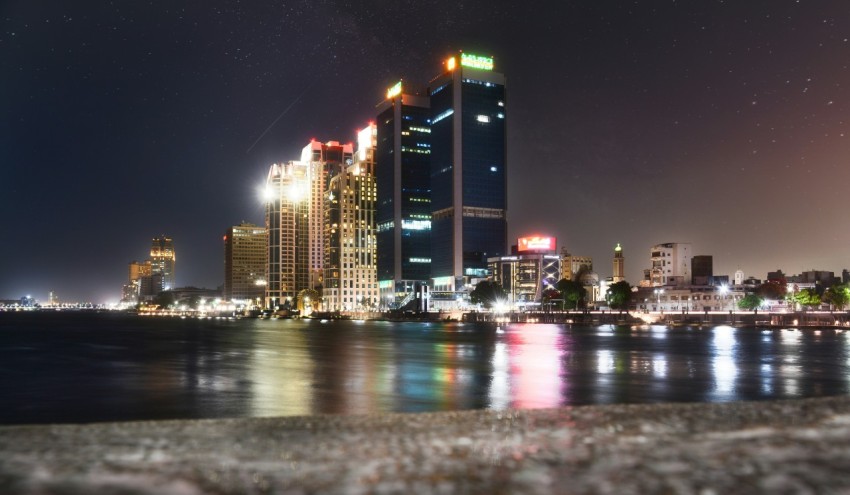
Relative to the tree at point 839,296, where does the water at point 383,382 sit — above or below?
below

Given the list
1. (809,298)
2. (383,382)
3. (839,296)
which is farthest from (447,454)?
(809,298)

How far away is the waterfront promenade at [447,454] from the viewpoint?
946 centimetres

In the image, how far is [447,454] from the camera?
36.1ft

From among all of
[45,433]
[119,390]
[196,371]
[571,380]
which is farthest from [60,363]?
[45,433]

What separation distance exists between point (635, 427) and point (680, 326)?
514ft

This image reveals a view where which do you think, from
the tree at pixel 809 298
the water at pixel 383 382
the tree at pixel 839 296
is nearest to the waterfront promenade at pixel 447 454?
the water at pixel 383 382

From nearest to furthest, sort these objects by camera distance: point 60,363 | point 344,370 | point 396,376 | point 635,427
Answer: point 635,427, point 396,376, point 344,370, point 60,363

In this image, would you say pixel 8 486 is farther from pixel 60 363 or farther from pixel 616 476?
pixel 60 363

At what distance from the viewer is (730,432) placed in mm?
12727

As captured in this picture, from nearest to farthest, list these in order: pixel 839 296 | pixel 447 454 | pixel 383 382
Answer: pixel 447 454, pixel 383 382, pixel 839 296

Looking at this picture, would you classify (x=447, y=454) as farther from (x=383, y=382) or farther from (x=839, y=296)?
(x=839, y=296)

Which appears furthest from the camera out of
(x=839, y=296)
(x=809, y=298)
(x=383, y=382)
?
(x=809, y=298)

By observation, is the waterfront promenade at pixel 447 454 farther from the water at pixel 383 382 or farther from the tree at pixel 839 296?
the tree at pixel 839 296

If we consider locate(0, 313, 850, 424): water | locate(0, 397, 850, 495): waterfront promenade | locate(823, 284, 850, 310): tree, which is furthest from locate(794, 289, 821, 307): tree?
locate(0, 397, 850, 495): waterfront promenade
